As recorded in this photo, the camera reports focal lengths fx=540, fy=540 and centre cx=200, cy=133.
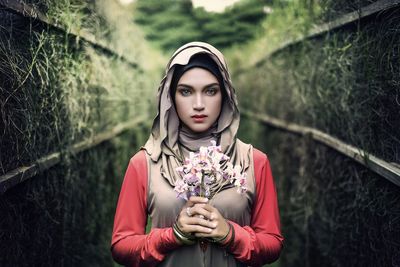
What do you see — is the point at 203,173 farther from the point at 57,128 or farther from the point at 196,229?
the point at 57,128

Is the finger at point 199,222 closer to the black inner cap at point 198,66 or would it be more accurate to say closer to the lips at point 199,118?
the lips at point 199,118

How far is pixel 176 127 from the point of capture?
8.03 ft

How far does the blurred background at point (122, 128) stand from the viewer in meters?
2.74

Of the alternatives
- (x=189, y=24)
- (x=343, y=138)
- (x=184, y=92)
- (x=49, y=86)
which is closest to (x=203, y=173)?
(x=184, y=92)

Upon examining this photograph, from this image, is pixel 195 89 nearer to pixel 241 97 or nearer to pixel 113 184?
pixel 113 184

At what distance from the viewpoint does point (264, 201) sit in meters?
2.40

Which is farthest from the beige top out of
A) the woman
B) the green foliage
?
the green foliage

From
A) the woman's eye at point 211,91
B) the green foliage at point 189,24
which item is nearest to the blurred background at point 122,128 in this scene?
the woman's eye at point 211,91

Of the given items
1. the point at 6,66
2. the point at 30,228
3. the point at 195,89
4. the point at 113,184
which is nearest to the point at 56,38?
the point at 6,66

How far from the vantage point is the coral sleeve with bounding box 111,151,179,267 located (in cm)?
225

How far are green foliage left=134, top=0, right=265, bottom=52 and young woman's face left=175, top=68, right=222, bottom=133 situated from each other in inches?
545

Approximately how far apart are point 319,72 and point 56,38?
2189mm

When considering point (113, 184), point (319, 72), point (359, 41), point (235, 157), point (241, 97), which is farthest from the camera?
point (241, 97)

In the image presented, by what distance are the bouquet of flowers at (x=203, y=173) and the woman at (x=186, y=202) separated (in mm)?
136
